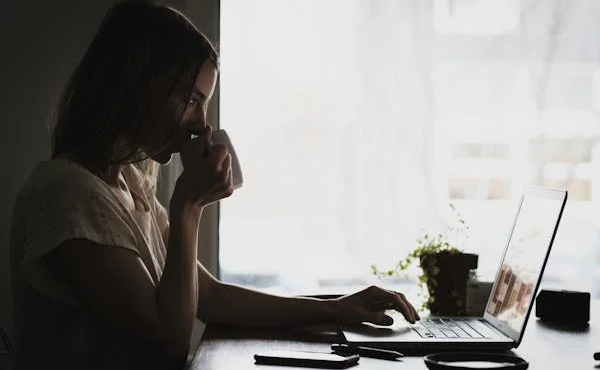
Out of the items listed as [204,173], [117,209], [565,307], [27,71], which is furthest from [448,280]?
[27,71]

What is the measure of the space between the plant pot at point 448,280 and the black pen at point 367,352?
0.53 m

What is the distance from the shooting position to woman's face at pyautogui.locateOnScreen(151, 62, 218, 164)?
59.4 inches

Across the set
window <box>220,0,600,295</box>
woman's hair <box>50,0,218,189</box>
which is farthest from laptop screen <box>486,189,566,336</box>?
window <box>220,0,600,295</box>

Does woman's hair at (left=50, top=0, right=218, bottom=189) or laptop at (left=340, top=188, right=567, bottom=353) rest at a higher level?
woman's hair at (left=50, top=0, right=218, bottom=189)

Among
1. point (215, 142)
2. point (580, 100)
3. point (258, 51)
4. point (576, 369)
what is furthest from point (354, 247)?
point (576, 369)

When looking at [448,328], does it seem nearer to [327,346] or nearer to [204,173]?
[327,346]

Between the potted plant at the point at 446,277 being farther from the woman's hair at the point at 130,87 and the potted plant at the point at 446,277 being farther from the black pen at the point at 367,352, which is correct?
the woman's hair at the point at 130,87

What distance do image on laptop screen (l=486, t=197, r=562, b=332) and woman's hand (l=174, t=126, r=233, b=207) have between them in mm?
541

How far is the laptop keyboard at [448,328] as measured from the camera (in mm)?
1544

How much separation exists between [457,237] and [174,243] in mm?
1451

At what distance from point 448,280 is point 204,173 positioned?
0.69 m

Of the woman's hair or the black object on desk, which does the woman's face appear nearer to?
the woman's hair

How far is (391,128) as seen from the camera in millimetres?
2650

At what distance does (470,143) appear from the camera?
2.68 metres
